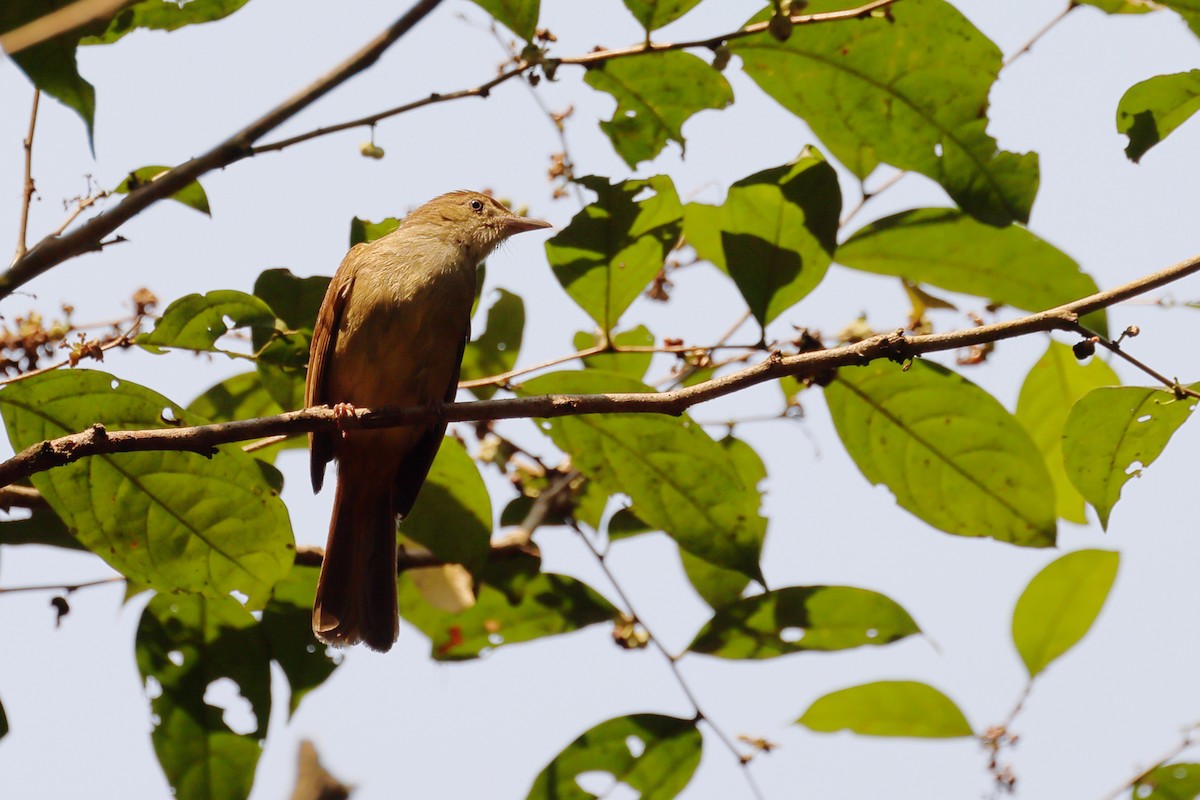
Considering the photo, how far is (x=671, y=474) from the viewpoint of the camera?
3164 millimetres

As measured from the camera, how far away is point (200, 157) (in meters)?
1.75

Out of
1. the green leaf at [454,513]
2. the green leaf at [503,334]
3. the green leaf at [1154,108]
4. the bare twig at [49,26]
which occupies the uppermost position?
the green leaf at [503,334]

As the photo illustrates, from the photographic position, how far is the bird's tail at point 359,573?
3.44m

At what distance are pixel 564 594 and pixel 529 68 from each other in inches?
62.9

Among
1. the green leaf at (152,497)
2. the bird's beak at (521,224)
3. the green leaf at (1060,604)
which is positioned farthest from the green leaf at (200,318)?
the green leaf at (1060,604)

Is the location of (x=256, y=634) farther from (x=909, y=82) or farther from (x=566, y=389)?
(x=909, y=82)

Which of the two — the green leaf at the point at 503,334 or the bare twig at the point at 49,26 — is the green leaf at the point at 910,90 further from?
the bare twig at the point at 49,26

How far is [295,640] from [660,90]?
190cm

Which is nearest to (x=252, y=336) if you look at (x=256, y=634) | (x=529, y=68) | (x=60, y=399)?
(x=60, y=399)

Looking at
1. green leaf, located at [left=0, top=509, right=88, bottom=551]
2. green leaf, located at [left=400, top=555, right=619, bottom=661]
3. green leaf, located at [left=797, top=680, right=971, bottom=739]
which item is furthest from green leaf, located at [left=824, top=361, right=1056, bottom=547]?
green leaf, located at [left=0, top=509, right=88, bottom=551]

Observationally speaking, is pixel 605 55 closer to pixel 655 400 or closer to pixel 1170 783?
pixel 655 400

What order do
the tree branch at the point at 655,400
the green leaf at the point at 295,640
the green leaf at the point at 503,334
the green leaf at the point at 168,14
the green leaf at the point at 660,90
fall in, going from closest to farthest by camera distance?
1. the tree branch at the point at 655,400
2. the green leaf at the point at 168,14
3. the green leaf at the point at 660,90
4. the green leaf at the point at 295,640
5. the green leaf at the point at 503,334

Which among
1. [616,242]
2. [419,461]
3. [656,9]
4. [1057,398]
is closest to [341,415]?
[419,461]

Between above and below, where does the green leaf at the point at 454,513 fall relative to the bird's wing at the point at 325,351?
below
